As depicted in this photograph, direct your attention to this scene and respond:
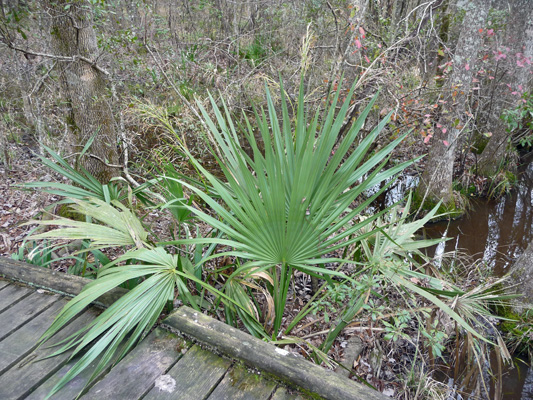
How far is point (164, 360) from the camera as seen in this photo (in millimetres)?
1728

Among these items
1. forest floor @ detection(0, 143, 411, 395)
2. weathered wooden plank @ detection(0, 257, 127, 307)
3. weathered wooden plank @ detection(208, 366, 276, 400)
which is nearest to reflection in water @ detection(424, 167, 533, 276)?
forest floor @ detection(0, 143, 411, 395)

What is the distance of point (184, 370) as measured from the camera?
1.68 meters

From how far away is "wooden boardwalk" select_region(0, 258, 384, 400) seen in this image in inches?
61.8

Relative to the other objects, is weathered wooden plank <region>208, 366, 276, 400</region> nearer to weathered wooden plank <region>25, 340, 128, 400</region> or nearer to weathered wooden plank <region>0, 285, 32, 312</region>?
weathered wooden plank <region>25, 340, 128, 400</region>

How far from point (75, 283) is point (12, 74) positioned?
5194 mm

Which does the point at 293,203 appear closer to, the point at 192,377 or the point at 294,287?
the point at 192,377

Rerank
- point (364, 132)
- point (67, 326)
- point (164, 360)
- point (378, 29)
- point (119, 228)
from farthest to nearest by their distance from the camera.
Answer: point (378, 29) → point (364, 132) → point (119, 228) → point (67, 326) → point (164, 360)

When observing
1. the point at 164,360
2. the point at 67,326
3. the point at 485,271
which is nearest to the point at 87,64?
the point at 67,326

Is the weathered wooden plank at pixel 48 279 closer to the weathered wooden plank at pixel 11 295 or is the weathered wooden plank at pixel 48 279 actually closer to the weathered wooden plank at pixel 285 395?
the weathered wooden plank at pixel 11 295

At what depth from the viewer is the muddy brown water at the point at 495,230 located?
16.6ft

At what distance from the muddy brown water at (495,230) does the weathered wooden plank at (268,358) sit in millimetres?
3573

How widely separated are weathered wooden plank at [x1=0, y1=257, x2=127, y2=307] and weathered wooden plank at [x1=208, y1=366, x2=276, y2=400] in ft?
2.81

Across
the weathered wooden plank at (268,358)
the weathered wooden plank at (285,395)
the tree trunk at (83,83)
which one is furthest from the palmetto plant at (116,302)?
the tree trunk at (83,83)

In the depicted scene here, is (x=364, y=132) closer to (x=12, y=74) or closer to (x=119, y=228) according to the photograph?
(x=119, y=228)
